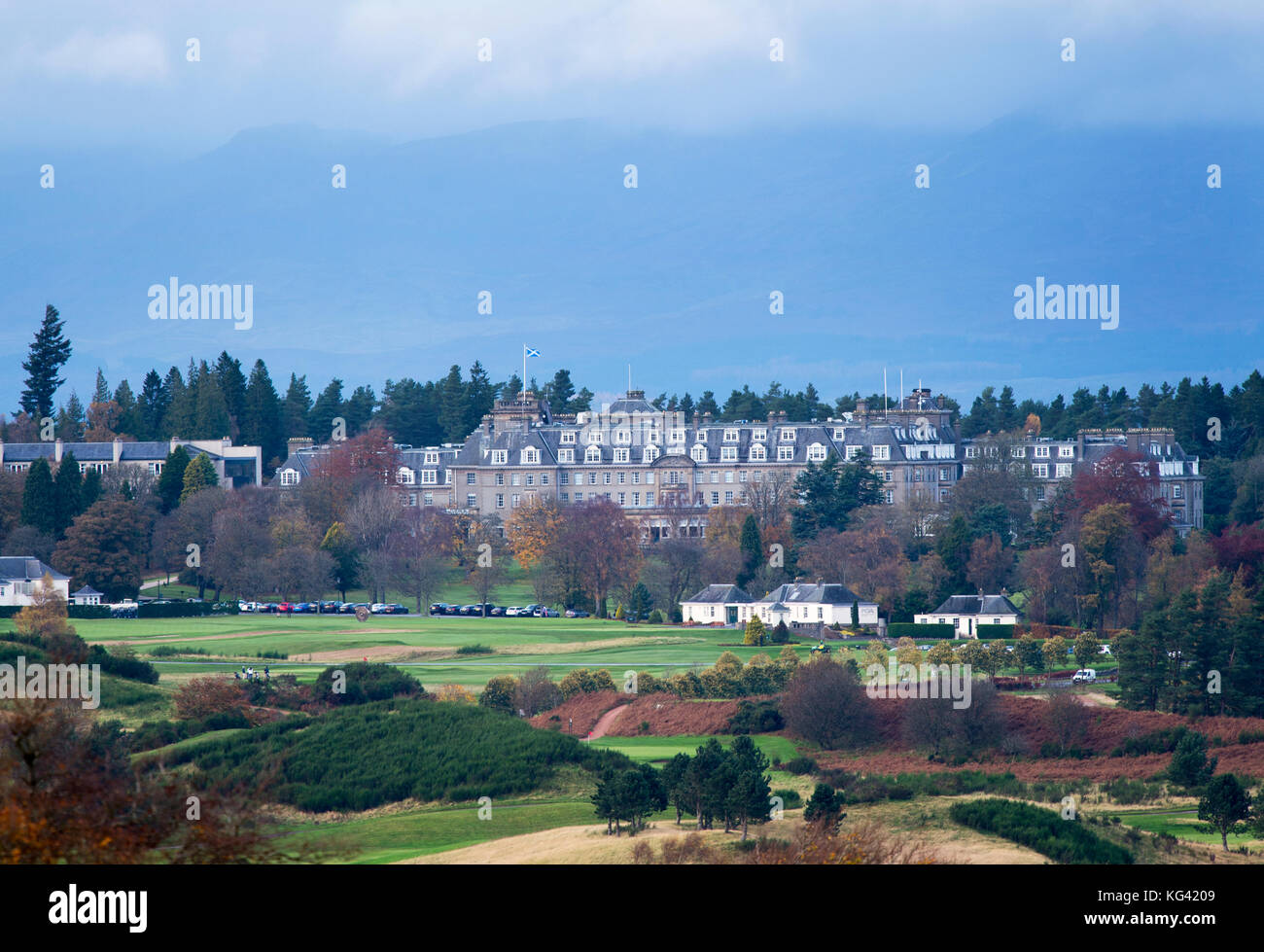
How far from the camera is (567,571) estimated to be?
97438mm

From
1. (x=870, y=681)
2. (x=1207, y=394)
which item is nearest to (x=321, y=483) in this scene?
(x=870, y=681)

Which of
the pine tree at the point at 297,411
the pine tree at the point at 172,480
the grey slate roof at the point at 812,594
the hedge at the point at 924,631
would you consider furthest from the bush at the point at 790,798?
the pine tree at the point at 297,411

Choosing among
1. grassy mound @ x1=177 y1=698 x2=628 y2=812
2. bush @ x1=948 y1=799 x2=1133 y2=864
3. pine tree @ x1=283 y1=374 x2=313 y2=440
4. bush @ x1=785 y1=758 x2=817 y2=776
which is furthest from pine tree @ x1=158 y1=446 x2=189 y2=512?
bush @ x1=948 y1=799 x2=1133 y2=864

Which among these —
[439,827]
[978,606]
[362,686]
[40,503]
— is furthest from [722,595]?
[439,827]

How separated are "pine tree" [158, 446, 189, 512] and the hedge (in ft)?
188

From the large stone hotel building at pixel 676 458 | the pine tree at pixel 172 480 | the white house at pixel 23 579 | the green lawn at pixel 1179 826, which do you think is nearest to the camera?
the green lawn at pixel 1179 826

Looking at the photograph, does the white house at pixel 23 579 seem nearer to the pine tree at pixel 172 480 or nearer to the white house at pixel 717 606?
the pine tree at pixel 172 480

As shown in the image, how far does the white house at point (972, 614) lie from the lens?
3305 inches

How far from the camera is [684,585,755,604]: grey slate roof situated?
299 ft

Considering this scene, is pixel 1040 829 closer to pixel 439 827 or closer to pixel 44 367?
pixel 439 827

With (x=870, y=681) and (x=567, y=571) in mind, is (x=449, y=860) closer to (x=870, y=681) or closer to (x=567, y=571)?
(x=870, y=681)
